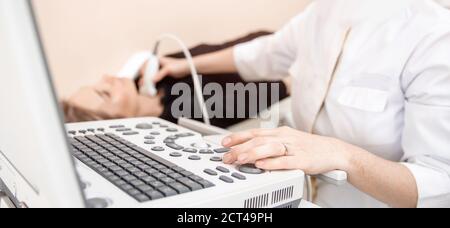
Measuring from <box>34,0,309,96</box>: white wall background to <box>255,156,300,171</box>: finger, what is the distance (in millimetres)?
784

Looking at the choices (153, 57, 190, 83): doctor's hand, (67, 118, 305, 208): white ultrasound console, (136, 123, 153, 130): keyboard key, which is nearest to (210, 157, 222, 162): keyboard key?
(67, 118, 305, 208): white ultrasound console

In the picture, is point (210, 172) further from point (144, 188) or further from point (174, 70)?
point (174, 70)

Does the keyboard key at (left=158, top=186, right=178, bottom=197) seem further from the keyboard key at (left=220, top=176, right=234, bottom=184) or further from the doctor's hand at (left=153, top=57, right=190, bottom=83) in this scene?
the doctor's hand at (left=153, top=57, right=190, bottom=83)

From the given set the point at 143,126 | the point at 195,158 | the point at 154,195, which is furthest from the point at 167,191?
the point at 143,126

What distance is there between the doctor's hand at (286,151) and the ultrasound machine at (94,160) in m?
0.02

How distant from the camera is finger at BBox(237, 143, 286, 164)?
60 cm

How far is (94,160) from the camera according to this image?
0.61 m

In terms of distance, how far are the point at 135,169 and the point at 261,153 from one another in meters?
0.17

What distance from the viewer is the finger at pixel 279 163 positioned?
594mm

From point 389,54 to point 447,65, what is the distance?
0.12m

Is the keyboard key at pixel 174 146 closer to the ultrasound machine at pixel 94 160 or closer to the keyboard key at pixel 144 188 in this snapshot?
the ultrasound machine at pixel 94 160

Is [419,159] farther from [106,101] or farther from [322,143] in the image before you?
[106,101]
